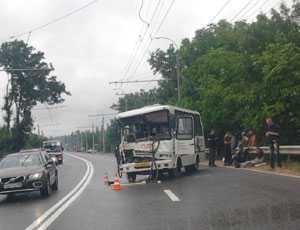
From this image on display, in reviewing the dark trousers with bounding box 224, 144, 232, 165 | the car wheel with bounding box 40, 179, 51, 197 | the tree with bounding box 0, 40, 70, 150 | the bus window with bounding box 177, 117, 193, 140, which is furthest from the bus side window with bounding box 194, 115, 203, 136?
the tree with bounding box 0, 40, 70, 150

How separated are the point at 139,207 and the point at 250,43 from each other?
25.2 metres

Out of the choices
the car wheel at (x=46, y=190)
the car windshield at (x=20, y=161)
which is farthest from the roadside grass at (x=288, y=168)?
the car windshield at (x=20, y=161)

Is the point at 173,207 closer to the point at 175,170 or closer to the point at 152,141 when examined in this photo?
the point at 152,141

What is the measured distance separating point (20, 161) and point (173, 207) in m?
7.26

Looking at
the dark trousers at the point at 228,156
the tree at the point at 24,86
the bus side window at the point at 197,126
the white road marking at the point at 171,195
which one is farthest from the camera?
the tree at the point at 24,86

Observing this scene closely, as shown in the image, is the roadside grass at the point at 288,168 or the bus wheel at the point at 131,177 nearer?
the roadside grass at the point at 288,168

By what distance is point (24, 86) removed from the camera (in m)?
65.6

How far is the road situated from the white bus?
8.19 ft

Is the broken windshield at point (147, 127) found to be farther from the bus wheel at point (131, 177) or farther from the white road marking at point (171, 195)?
the white road marking at point (171, 195)

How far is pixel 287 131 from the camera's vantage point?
3017 centimetres

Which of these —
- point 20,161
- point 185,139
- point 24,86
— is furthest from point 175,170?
point 24,86

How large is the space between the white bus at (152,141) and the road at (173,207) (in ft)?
8.19

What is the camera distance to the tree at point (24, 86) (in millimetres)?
65188

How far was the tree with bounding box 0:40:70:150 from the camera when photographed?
65188 mm
